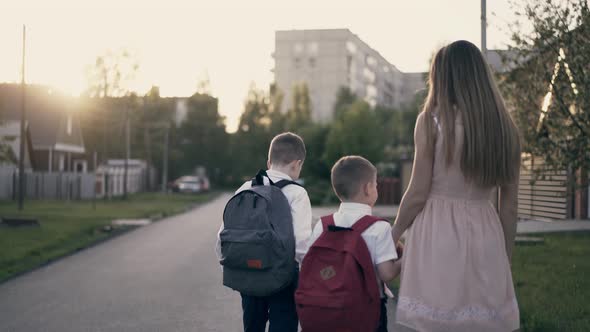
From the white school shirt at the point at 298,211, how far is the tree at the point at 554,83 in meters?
7.22

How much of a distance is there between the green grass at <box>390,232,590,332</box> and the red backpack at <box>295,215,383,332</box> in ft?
11.3

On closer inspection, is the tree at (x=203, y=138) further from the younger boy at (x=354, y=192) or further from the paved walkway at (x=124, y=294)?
the younger boy at (x=354, y=192)

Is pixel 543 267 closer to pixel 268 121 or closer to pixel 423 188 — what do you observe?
pixel 423 188

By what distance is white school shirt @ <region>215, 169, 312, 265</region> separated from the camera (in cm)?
400

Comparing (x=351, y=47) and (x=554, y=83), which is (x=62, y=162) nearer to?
(x=554, y=83)

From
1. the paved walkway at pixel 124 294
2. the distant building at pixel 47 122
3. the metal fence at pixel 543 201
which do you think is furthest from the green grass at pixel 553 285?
the distant building at pixel 47 122

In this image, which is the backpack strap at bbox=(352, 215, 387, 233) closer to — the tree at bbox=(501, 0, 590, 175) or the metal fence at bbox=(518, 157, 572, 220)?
the tree at bbox=(501, 0, 590, 175)

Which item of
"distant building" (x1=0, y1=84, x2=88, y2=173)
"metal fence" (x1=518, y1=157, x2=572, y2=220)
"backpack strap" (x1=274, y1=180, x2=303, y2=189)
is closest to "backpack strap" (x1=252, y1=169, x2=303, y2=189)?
"backpack strap" (x1=274, y1=180, x2=303, y2=189)

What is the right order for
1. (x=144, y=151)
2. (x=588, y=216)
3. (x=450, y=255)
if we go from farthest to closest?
(x=144, y=151) < (x=588, y=216) < (x=450, y=255)

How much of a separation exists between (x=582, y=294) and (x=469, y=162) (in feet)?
18.0

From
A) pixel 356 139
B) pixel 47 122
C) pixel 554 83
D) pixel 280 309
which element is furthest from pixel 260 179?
pixel 47 122

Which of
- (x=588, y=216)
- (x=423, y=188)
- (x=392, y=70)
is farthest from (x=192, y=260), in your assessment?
(x=392, y=70)

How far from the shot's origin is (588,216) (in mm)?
22172

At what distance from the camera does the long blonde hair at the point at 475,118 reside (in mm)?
3158
